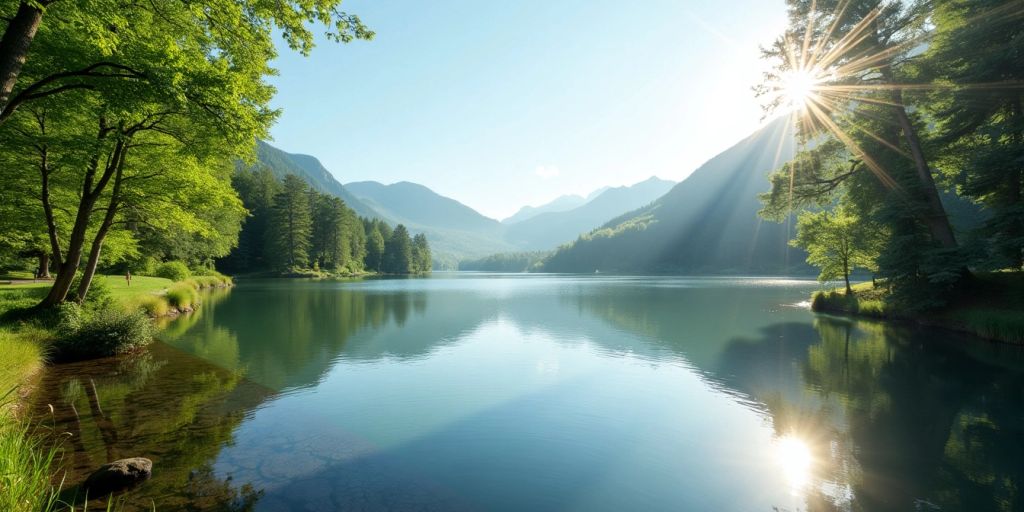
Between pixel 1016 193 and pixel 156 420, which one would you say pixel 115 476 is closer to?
pixel 156 420

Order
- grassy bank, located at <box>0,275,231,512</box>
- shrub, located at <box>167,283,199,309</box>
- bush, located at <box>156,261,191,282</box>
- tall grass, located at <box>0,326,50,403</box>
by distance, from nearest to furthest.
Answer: grassy bank, located at <box>0,275,231,512</box> < tall grass, located at <box>0,326,50,403</box> < shrub, located at <box>167,283,199,309</box> < bush, located at <box>156,261,191,282</box>

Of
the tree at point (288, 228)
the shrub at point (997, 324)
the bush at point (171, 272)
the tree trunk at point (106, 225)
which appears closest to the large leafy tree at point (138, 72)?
the tree trunk at point (106, 225)

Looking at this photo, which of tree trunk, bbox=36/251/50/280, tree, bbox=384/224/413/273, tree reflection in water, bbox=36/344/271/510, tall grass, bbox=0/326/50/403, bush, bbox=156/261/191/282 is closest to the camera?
tree reflection in water, bbox=36/344/271/510

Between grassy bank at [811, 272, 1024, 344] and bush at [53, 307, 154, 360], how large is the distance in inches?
1456

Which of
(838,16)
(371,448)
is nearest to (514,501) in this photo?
(371,448)

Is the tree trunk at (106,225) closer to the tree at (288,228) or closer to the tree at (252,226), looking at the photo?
the tree at (288,228)

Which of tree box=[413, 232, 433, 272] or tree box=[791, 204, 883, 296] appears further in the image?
tree box=[413, 232, 433, 272]

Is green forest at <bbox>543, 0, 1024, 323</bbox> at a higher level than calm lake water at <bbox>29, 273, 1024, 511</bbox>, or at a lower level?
higher

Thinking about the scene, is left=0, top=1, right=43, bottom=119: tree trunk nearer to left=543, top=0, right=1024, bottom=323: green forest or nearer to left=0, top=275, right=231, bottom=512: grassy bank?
left=0, top=275, right=231, bottom=512: grassy bank

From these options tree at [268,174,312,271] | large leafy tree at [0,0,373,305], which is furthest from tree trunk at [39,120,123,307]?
tree at [268,174,312,271]

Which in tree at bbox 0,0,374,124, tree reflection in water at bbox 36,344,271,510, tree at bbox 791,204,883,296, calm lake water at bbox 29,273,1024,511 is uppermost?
tree at bbox 0,0,374,124

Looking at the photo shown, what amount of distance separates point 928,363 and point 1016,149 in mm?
11483

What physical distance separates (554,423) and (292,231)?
8502 centimetres

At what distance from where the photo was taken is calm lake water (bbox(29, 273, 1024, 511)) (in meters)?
7.27
